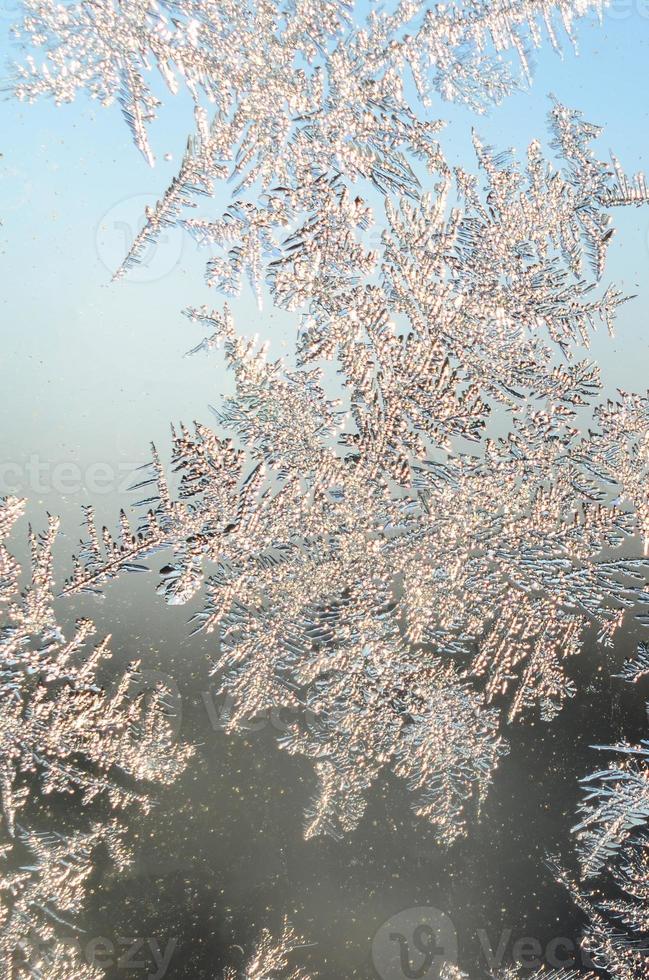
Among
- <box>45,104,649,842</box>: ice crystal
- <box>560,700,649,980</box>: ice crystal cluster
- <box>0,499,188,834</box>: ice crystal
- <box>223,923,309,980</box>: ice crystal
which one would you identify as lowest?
<box>223,923,309,980</box>: ice crystal

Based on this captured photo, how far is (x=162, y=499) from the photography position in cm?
94

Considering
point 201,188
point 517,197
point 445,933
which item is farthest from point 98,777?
point 517,197

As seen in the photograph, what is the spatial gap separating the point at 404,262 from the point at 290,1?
0.41m

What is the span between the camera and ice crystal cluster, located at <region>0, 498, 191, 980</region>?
94cm

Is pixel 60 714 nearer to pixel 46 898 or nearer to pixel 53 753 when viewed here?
pixel 53 753

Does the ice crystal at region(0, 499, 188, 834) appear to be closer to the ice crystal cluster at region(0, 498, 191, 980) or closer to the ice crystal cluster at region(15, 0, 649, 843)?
the ice crystal cluster at region(0, 498, 191, 980)

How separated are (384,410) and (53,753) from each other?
0.80 metres
